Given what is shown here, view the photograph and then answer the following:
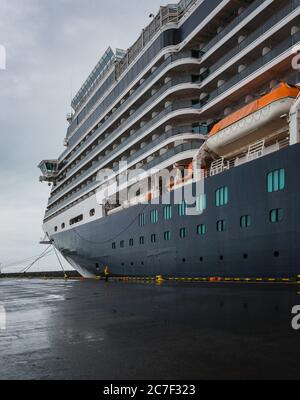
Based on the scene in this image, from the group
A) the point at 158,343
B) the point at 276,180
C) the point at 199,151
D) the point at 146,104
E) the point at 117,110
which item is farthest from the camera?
the point at 117,110

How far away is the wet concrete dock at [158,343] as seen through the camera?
4781mm

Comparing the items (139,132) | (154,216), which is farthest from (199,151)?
(139,132)

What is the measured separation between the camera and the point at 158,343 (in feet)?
21.0

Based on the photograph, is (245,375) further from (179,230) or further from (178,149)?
(178,149)

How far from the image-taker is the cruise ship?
17469 mm

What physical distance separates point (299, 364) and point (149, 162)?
25971 millimetres

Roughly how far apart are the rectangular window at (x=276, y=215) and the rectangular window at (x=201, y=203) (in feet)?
16.6

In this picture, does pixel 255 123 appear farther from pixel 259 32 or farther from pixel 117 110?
pixel 117 110

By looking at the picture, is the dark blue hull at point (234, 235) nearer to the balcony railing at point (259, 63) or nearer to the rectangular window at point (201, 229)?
the rectangular window at point (201, 229)

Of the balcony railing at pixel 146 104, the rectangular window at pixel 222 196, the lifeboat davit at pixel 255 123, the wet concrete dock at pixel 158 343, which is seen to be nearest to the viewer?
the wet concrete dock at pixel 158 343

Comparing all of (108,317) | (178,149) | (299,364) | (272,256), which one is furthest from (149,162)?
(299,364)

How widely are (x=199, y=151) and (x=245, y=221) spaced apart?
6.93 meters

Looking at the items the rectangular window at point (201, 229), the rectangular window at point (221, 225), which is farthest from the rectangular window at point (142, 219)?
the rectangular window at point (221, 225)

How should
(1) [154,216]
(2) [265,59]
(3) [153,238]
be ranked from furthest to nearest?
(1) [154,216]
(3) [153,238]
(2) [265,59]
